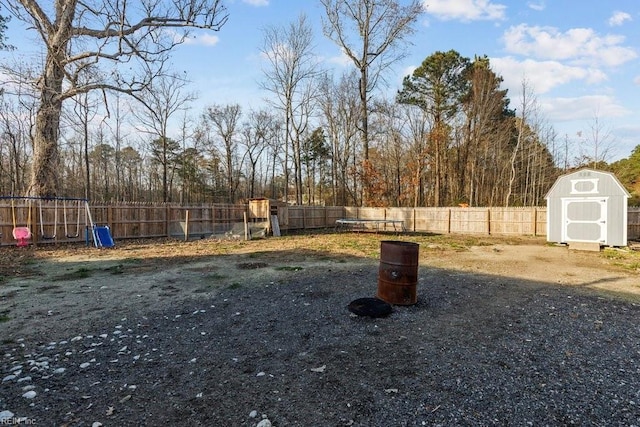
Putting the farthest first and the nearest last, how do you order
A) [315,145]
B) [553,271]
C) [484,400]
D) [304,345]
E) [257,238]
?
1. [315,145]
2. [257,238]
3. [553,271]
4. [304,345]
5. [484,400]

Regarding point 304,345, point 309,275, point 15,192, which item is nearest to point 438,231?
point 309,275

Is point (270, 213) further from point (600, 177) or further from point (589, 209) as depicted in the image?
point (600, 177)

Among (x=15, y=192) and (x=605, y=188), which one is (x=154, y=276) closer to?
(x=605, y=188)

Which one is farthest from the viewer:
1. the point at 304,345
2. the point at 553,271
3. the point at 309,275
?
the point at 553,271

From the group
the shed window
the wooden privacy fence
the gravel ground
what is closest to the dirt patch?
the gravel ground

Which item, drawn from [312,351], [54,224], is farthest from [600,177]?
[54,224]

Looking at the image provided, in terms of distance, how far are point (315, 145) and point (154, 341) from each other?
31376 millimetres

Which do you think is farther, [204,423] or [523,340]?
[523,340]

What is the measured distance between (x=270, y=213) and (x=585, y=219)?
13240mm

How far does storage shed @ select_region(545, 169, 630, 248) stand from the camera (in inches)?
439

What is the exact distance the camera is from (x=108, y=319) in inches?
177

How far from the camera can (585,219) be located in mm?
11836

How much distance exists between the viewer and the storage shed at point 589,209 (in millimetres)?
11141

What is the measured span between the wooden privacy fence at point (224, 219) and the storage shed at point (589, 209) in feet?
15.5
